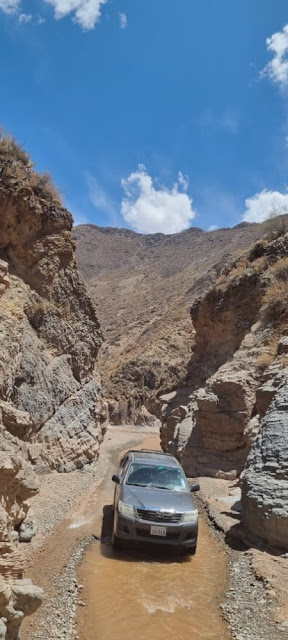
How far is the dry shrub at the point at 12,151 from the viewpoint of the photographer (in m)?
16.9

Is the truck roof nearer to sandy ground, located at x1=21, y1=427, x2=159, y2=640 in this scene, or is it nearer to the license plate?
sandy ground, located at x1=21, y1=427, x2=159, y2=640

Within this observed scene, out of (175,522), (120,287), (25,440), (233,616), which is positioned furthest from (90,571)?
(120,287)

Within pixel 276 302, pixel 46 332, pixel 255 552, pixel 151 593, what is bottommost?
pixel 151 593

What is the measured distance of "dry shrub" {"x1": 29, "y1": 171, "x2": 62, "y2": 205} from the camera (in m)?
16.7

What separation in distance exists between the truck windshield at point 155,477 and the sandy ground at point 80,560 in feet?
4.24

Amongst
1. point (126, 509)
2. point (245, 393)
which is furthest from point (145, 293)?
point (126, 509)

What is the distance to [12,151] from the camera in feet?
56.0

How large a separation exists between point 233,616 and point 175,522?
6.98 feet

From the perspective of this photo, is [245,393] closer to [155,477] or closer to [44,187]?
[155,477]

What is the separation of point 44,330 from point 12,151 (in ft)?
25.2

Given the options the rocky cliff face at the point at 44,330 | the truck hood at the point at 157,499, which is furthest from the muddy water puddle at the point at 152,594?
the rocky cliff face at the point at 44,330

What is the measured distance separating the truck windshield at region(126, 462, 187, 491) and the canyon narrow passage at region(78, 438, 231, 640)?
1141 millimetres

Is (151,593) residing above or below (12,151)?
below

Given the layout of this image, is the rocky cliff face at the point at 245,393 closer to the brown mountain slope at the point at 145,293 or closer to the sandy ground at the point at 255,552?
the sandy ground at the point at 255,552
